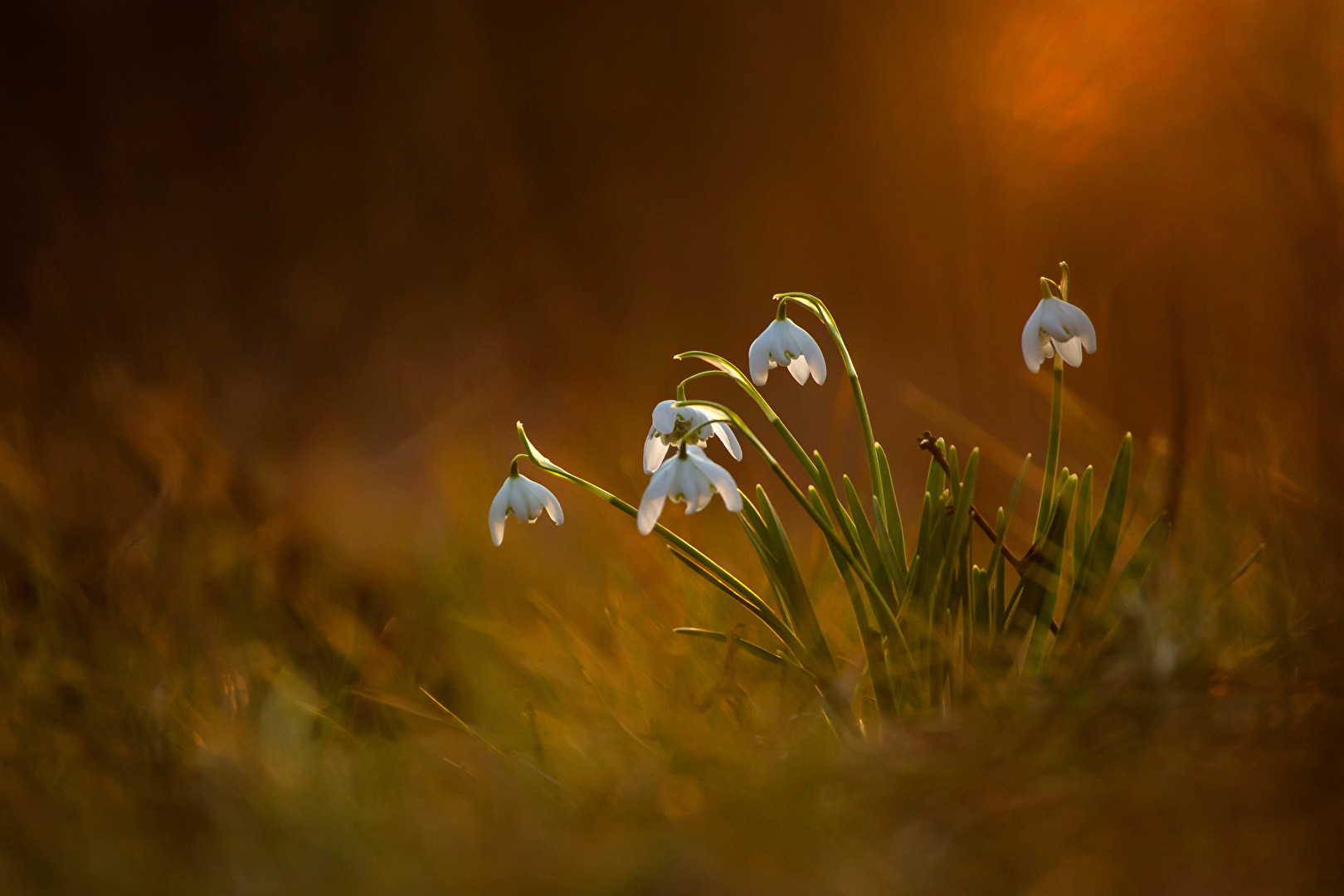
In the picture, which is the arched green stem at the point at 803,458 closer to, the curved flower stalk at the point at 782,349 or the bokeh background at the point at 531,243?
the curved flower stalk at the point at 782,349

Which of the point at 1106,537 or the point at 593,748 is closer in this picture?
the point at 593,748

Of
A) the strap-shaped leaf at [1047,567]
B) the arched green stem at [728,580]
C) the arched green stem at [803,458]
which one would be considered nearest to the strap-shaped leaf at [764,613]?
the arched green stem at [728,580]

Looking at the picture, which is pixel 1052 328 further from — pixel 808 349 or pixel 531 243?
pixel 531 243

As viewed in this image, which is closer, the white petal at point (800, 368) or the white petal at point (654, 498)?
the white petal at point (654, 498)

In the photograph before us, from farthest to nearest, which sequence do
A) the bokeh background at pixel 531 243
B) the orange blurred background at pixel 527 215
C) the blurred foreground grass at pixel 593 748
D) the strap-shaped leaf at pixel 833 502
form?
the orange blurred background at pixel 527 215
the bokeh background at pixel 531 243
the strap-shaped leaf at pixel 833 502
the blurred foreground grass at pixel 593 748

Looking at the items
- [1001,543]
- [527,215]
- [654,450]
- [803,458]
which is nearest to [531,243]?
[527,215]
